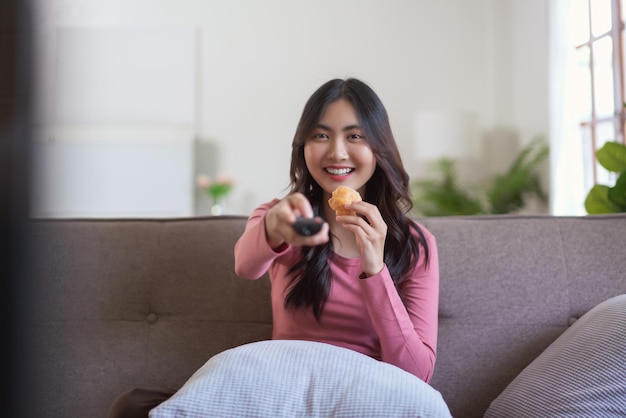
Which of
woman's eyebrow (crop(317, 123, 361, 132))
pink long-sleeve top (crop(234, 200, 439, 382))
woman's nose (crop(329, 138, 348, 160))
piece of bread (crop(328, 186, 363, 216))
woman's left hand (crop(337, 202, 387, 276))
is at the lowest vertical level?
pink long-sleeve top (crop(234, 200, 439, 382))

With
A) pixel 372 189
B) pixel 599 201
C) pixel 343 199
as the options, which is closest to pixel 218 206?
pixel 599 201

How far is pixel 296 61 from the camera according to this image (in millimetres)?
5348

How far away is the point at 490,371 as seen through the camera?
140 cm

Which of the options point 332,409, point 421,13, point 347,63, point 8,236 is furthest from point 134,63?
point 8,236

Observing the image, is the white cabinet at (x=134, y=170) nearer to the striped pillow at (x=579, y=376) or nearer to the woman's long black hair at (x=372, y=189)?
the woman's long black hair at (x=372, y=189)

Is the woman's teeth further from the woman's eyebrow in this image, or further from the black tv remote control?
the black tv remote control

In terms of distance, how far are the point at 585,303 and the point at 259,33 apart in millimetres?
4349

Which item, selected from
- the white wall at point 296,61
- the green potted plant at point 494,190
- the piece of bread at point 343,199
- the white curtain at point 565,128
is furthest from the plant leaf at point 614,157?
the white wall at point 296,61

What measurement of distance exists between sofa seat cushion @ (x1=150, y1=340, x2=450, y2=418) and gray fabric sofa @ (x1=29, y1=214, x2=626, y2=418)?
47cm

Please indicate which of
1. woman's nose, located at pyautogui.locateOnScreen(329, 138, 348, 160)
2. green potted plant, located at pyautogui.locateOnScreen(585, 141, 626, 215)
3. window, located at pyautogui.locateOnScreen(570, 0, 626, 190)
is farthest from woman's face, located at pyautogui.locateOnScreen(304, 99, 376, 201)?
window, located at pyautogui.locateOnScreen(570, 0, 626, 190)

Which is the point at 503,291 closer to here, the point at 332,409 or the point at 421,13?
the point at 332,409

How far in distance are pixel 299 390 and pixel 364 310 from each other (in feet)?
1.23

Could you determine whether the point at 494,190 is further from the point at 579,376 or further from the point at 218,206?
the point at 579,376

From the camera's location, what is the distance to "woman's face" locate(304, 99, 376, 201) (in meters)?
1.26
